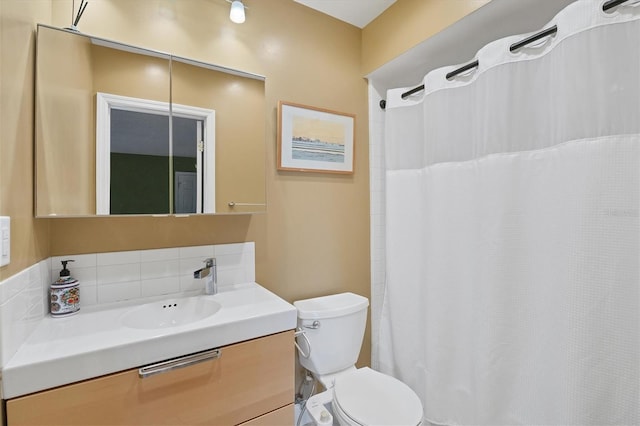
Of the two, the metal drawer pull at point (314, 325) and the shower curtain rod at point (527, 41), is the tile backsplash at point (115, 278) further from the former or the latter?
the shower curtain rod at point (527, 41)

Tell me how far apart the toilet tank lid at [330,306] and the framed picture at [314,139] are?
2.53 feet

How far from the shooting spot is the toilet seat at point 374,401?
1.21m

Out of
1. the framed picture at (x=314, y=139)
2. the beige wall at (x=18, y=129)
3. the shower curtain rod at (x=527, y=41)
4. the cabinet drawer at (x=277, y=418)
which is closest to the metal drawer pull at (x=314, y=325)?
the cabinet drawer at (x=277, y=418)

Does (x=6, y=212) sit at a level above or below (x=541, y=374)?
above

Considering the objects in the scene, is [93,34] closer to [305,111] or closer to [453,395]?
[305,111]

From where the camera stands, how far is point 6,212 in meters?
0.83

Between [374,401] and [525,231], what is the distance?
3.19 feet

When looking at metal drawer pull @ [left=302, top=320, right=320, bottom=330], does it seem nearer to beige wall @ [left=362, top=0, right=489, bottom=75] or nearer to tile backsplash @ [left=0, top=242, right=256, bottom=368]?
tile backsplash @ [left=0, top=242, right=256, bottom=368]

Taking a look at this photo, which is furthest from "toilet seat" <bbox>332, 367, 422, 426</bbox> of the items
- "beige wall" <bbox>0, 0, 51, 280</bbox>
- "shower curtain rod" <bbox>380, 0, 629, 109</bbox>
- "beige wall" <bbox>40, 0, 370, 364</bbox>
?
"shower curtain rod" <bbox>380, 0, 629, 109</bbox>

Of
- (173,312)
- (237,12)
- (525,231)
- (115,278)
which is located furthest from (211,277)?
(525,231)

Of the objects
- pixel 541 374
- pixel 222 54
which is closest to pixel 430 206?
pixel 541 374

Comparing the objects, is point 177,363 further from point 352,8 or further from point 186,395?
point 352,8

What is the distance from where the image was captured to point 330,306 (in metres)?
1.70

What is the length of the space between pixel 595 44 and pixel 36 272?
2.04m
